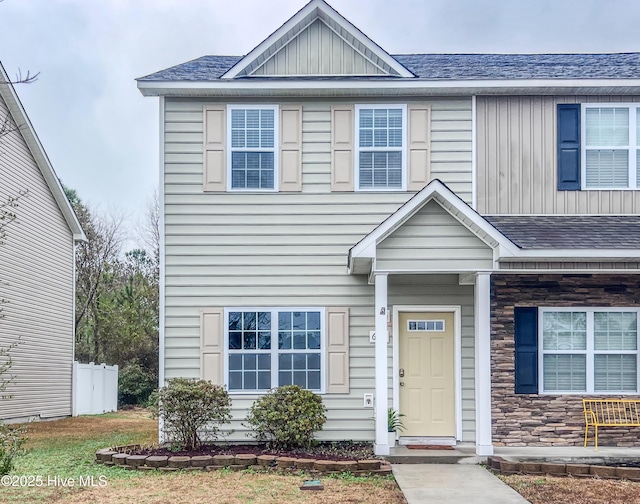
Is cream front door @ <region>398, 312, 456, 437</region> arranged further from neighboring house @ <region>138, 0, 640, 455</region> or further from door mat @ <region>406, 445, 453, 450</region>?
door mat @ <region>406, 445, 453, 450</region>

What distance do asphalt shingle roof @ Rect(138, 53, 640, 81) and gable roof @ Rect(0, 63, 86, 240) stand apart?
4561 mm

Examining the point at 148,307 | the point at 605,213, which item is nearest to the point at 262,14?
the point at 148,307

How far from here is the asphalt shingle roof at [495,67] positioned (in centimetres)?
1168

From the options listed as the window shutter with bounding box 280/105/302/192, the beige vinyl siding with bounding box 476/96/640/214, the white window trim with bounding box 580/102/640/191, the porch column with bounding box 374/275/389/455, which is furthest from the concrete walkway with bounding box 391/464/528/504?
the white window trim with bounding box 580/102/640/191

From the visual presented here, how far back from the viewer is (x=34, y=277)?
1748 cm

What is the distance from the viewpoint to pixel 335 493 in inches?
323

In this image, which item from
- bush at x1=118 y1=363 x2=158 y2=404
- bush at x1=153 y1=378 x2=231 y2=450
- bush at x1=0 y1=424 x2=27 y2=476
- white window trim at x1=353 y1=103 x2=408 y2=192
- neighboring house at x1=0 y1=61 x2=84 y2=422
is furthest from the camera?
bush at x1=118 y1=363 x2=158 y2=404

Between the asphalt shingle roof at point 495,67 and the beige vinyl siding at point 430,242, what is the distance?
264 centimetres

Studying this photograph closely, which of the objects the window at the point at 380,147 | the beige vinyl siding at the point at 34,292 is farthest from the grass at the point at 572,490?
the beige vinyl siding at the point at 34,292

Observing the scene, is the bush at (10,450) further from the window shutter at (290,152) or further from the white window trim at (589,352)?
A: the white window trim at (589,352)

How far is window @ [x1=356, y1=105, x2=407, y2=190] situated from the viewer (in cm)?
1174

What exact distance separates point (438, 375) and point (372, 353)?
3.44ft

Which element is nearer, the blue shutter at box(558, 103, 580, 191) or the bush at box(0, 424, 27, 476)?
the bush at box(0, 424, 27, 476)

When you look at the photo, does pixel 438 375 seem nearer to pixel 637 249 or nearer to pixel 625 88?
pixel 637 249
